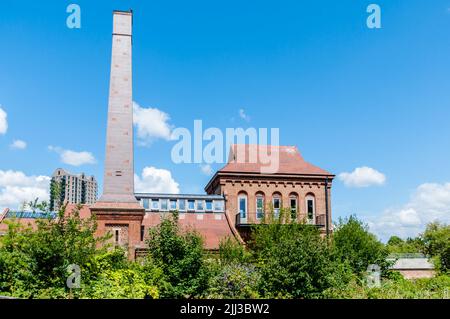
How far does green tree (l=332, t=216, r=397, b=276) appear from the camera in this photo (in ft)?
91.9

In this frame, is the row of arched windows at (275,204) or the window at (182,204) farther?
the row of arched windows at (275,204)

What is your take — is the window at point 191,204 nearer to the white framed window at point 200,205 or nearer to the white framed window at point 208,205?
the white framed window at point 200,205

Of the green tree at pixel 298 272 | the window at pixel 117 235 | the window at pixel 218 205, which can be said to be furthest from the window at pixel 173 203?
the green tree at pixel 298 272

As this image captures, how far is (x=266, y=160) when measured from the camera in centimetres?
4147

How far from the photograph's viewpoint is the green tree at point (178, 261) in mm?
16891

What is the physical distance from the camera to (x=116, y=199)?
27.7 m

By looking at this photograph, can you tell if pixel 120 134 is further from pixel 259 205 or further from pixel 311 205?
pixel 311 205

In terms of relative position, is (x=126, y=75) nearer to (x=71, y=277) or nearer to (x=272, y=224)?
(x=272, y=224)

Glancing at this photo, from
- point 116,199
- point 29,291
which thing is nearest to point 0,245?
point 29,291

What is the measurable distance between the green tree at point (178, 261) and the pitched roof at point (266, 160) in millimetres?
20496
